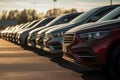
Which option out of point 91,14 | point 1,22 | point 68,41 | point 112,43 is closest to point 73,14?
point 91,14

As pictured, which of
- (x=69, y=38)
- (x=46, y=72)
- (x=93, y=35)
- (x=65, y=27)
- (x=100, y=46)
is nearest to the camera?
(x=100, y=46)

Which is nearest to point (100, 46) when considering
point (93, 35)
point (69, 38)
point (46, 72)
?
point (93, 35)

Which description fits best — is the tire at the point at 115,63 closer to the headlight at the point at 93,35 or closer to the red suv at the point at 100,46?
the red suv at the point at 100,46

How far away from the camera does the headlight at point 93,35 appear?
905 centimetres

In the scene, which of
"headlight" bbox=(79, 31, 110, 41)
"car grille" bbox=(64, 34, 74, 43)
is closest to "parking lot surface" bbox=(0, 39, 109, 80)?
"car grille" bbox=(64, 34, 74, 43)

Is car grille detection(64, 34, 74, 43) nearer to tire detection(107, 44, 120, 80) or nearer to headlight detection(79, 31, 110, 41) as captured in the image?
headlight detection(79, 31, 110, 41)

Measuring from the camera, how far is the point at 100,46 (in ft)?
29.5

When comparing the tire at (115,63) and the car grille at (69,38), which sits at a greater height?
the car grille at (69,38)

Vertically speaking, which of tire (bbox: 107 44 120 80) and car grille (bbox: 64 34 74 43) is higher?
car grille (bbox: 64 34 74 43)

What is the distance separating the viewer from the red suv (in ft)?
29.4

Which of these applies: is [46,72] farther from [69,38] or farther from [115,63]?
[115,63]

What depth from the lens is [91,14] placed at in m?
14.4

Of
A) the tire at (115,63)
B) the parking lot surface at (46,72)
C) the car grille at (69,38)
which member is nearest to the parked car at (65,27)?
the parking lot surface at (46,72)

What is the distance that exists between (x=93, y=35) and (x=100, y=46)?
1.08 feet
